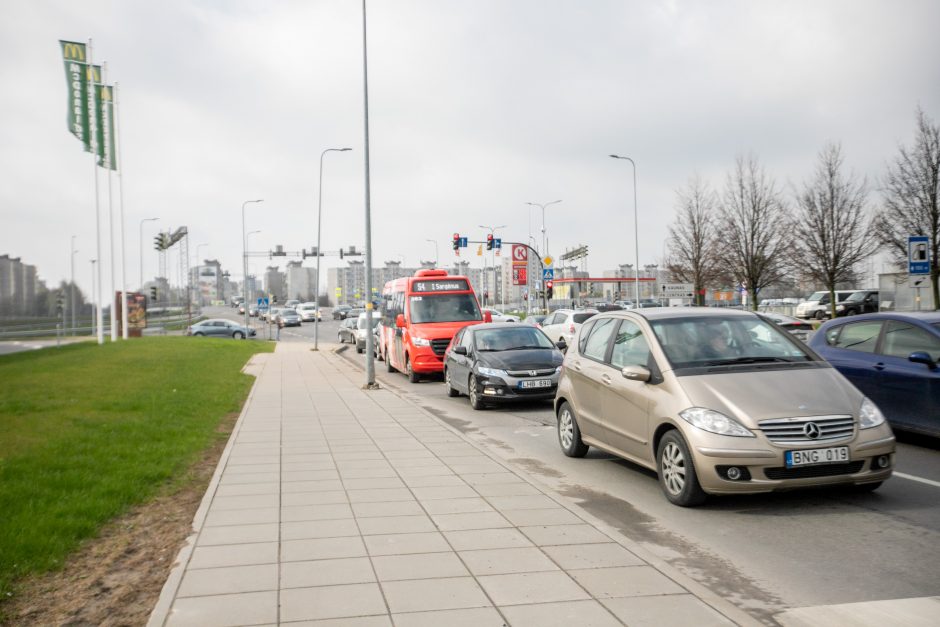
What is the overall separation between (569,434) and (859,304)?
1769 inches

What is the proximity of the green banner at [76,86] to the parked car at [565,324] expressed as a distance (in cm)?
2059

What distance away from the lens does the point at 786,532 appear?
5844 millimetres

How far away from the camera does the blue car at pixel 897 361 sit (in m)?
8.70

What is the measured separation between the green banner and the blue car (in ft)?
103

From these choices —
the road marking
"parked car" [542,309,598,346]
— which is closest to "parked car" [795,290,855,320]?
"parked car" [542,309,598,346]

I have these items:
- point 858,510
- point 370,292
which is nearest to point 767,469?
point 858,510

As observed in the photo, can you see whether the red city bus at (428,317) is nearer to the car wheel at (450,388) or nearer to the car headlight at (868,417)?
the car wheel at (450,388)

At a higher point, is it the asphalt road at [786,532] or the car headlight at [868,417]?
the car headlight at [868,417]

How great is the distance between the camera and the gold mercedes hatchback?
6074 mm

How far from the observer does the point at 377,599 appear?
14.0 feet

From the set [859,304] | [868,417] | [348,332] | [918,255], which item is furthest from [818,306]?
[868,417]

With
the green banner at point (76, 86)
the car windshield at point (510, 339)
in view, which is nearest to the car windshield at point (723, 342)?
the car windshield at point (510, 339)

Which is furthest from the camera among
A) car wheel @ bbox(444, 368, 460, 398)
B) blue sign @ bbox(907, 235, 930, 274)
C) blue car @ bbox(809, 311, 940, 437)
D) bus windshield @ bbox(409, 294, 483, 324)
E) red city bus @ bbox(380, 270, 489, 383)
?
bus windshield @ bbox(409, 294, 483, 324)

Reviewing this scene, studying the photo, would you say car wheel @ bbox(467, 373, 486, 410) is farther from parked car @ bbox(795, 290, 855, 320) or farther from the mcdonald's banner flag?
parked car @ bbox(795, 290, 855, 320)
